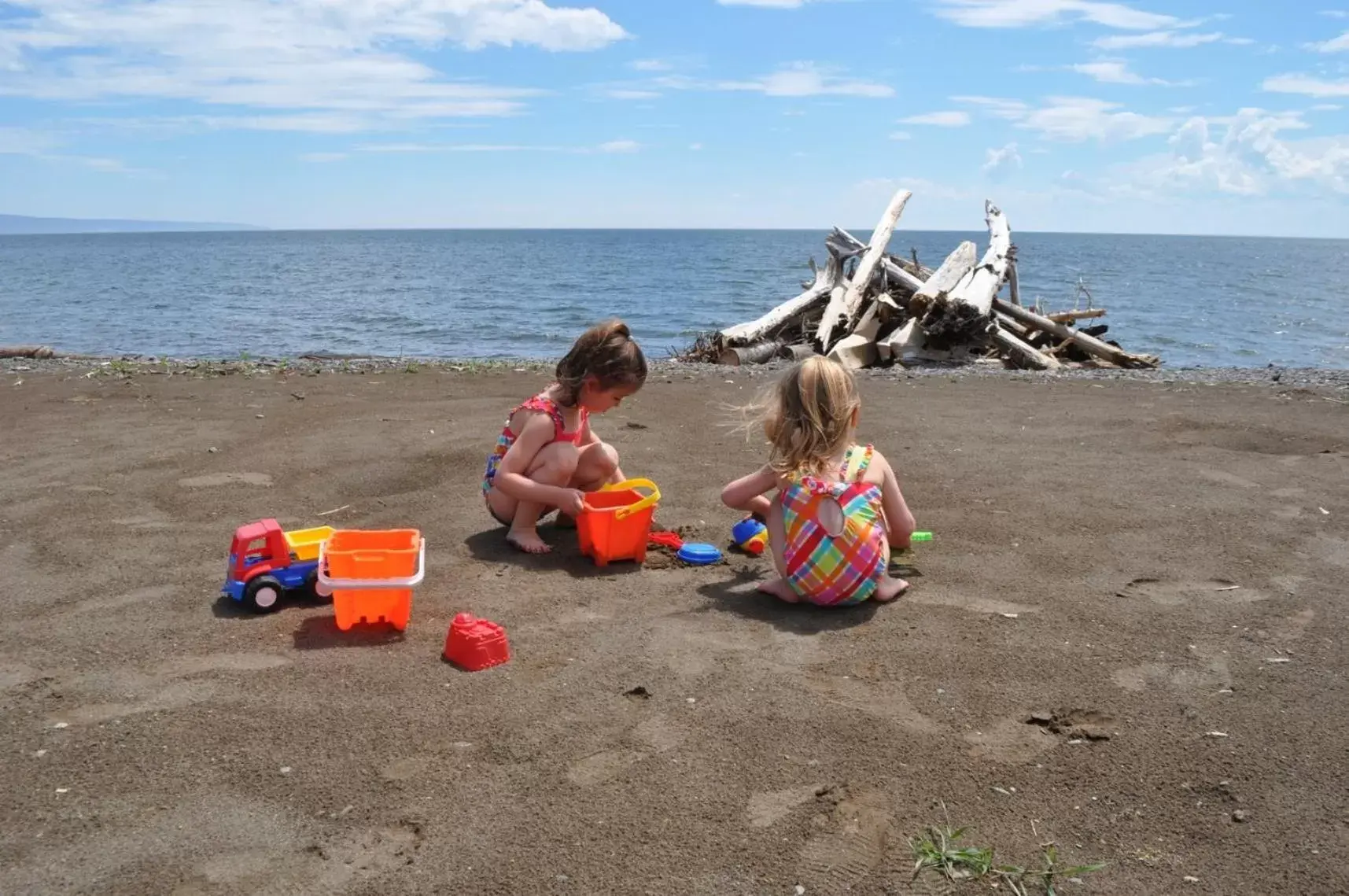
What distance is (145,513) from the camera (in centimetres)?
612

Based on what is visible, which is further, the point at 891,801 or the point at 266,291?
the point at 266,291

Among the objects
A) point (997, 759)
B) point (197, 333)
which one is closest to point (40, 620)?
point (997, 759)

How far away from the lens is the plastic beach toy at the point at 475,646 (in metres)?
4.07

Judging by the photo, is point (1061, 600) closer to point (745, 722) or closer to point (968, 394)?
point (745, 722)

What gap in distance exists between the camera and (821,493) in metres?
4.61

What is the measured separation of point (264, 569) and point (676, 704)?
81.2 inches

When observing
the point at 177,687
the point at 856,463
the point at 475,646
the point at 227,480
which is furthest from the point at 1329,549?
the point at 227,480

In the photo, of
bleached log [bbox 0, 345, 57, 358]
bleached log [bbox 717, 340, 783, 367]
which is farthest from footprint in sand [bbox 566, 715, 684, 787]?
bleached log [bbox 0, 345, 57, 358]

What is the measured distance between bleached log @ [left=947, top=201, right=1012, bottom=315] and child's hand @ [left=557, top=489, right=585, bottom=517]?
11.2 m

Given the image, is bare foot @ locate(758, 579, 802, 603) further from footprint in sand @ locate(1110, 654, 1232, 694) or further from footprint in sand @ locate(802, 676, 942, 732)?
footprint in sand @ locate(1110, 654, 1232, 694)

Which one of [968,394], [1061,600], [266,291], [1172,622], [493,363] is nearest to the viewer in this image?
Answer: [1172,622]

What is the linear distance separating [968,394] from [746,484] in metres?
6.98

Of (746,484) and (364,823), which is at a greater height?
(746,484)

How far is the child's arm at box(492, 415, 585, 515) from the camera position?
538cm
